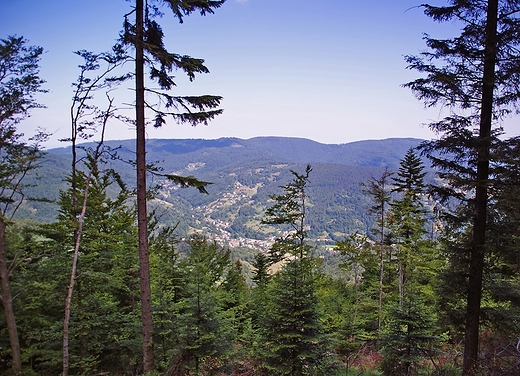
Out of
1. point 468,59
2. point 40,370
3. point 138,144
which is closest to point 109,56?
point 138,144

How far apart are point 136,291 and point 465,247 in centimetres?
1195

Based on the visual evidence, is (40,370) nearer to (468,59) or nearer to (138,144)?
(138,144)

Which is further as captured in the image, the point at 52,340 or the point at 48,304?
the point at 48,304

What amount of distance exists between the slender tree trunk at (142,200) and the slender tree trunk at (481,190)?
7.29 m

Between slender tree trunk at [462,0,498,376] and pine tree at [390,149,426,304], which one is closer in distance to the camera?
slender tree trunk at [462,0,498,376]

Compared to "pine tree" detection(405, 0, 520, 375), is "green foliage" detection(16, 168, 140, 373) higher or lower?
lower

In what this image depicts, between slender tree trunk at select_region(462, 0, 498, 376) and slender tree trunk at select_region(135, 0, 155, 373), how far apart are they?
23.9ft

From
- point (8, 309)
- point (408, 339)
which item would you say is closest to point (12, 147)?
point (8, 309)

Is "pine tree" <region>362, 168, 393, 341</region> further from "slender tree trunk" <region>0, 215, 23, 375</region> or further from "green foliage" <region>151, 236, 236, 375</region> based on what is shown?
"slender tree trunk" <region>0, 215, 23, 375</region>

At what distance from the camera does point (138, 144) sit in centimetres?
748

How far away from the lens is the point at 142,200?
7.54 metres

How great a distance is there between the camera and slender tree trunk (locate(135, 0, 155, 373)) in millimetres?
7320

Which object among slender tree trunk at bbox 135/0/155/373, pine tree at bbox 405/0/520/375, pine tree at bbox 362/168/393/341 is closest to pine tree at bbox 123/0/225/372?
slender tree trunk at bbox 135/0/155/373

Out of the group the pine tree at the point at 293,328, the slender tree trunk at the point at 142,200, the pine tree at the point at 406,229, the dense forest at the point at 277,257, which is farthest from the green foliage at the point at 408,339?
the slender tree trunk at the point at 142,200
